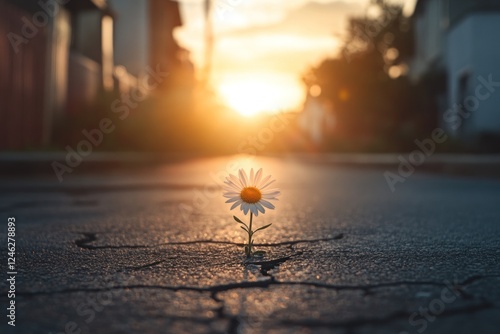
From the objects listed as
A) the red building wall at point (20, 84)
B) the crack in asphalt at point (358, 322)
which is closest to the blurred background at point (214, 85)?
the red building wall at point (20, 84)

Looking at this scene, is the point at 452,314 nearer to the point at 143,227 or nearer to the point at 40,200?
the point at 143,227

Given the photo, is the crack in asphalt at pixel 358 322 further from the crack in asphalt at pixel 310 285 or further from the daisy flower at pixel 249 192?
the daisy flower at pixel 249 192

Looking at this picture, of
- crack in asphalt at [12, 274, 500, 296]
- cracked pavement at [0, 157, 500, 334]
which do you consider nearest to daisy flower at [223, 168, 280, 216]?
cracked pavement at [0, 157, 500, 334]

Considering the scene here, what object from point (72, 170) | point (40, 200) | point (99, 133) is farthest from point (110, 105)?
point (40, 200)

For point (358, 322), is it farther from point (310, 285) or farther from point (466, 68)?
point (466, 68)

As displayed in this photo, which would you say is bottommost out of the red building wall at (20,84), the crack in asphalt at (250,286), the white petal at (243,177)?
the crack in asphalt at (250,286)

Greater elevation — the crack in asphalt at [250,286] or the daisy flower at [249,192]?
the daisy flower at [249,192]

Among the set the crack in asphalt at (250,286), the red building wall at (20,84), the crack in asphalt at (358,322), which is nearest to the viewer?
the crack in asphalt at (358,322)
